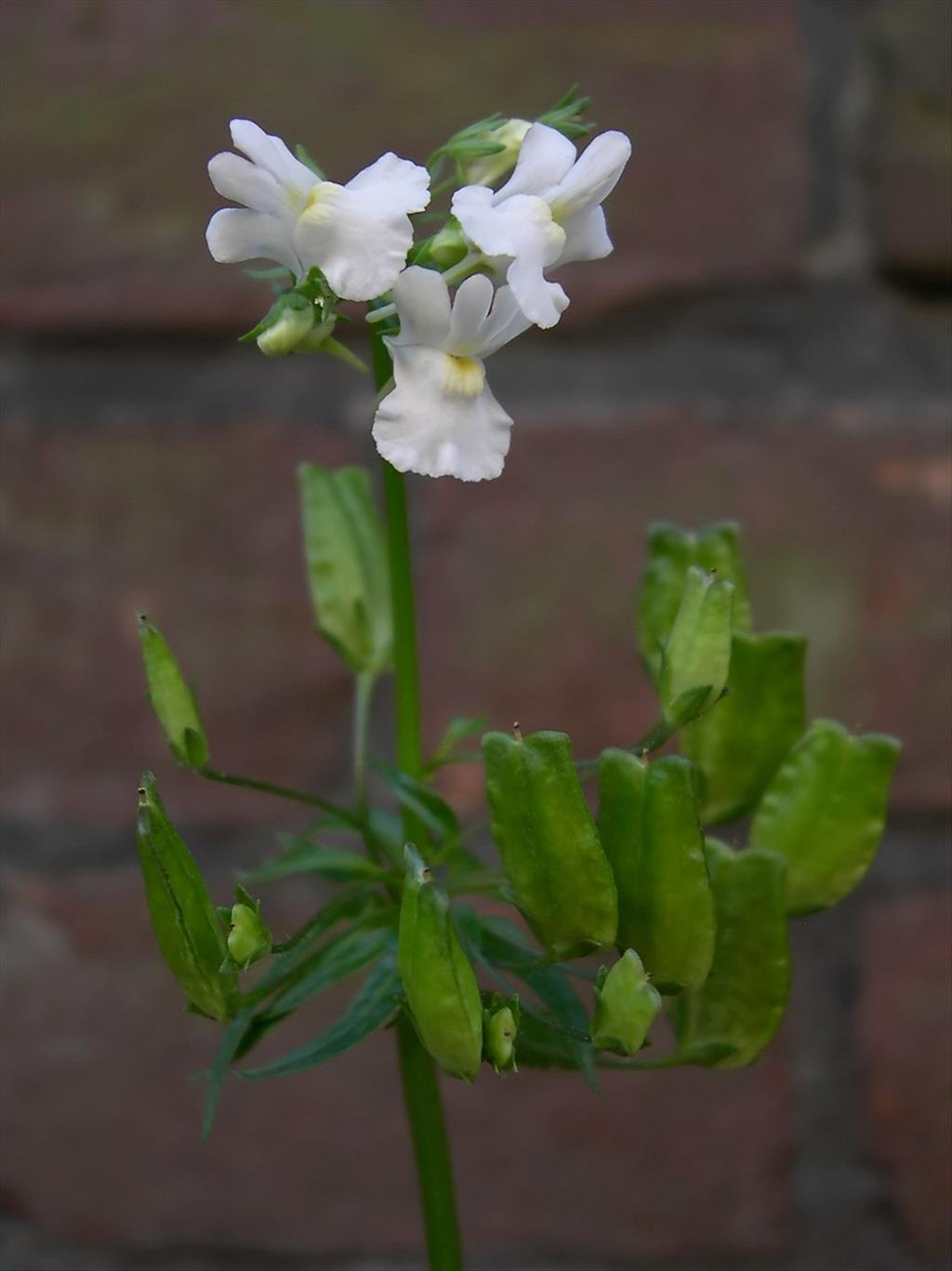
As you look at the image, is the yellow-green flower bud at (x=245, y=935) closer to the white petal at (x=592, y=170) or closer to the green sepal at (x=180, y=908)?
the green sepal at (x=180, y=908)

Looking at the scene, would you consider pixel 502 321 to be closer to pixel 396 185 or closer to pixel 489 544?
pixel 396 185

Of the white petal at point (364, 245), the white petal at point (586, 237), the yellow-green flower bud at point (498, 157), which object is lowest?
the white petal at point (364, 245)

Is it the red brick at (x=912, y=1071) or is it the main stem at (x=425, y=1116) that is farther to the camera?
the red brick at (x=912, y=1071)

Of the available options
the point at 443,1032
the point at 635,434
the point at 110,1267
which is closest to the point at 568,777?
the point at 443,1032

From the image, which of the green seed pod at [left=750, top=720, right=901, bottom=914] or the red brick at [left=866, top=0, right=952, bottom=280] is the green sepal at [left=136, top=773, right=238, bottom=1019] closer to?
the green seed pod at [left=750, top=720, right=901, bottom=914]

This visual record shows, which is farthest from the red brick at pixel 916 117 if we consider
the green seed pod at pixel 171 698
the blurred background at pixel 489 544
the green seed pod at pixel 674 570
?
the green seed pod at pixel 171 698

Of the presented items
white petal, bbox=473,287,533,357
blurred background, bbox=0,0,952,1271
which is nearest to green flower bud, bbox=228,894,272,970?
white petal, bbox=473,287,533,357
